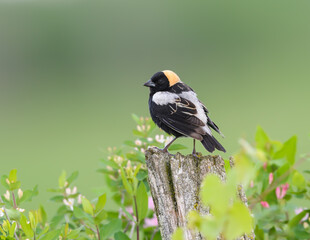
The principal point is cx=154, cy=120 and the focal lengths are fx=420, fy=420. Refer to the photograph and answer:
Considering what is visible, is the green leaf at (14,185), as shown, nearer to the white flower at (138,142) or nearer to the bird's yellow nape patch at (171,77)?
the white flower at (138,142)

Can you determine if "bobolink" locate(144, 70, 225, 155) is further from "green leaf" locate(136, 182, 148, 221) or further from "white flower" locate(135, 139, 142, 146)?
"green leaf" locate(136, 182, 148, 221)

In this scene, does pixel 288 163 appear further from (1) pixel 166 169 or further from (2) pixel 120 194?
(2) pixel 120 194

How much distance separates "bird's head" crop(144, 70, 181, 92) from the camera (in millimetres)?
3424

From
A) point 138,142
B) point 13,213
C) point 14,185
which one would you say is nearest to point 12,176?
point 14,185

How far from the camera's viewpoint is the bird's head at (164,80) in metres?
3.42

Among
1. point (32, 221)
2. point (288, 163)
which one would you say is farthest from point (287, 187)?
point (32, 221)

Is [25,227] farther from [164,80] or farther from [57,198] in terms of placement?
[164,80]

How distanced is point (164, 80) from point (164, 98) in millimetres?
320

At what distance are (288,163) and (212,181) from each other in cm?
167

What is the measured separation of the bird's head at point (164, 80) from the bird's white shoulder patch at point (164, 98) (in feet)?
0.56

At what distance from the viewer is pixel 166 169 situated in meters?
1.90

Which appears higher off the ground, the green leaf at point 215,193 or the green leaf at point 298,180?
the green leaf at point 215,193

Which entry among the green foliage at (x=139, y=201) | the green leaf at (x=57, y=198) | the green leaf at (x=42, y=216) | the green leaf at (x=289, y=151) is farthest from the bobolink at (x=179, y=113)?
the green leaf at (x=42, y=216)

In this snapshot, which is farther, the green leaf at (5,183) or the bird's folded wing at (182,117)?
the bird's folded wing at (182,117)
